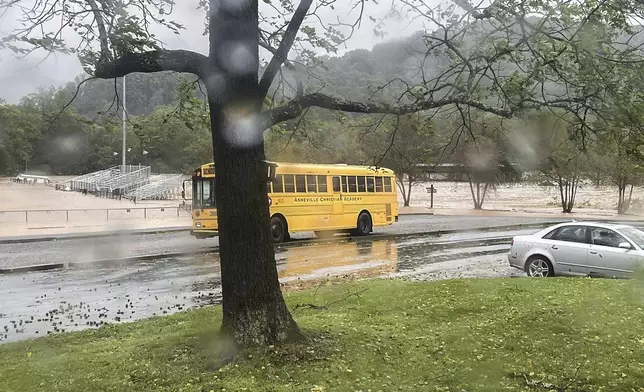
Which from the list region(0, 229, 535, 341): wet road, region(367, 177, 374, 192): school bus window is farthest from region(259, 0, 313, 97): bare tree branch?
region(367, 177, 374, 192): school bus window

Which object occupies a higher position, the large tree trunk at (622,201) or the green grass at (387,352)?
the large tree trunk at (622,201)

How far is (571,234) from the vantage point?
1262 cm

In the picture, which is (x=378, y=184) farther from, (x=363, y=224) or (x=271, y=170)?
(x=271, y=170)

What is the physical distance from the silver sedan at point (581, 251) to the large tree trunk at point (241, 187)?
8.53 metres

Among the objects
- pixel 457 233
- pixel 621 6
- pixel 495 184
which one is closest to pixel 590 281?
pixel 621 6

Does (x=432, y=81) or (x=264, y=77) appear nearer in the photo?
(x=264, y=77)

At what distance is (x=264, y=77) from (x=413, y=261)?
1094 centimetres

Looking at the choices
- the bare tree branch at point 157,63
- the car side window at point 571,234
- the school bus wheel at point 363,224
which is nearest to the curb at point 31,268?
the bare tree branch at point 157,63

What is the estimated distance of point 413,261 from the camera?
52.6ft

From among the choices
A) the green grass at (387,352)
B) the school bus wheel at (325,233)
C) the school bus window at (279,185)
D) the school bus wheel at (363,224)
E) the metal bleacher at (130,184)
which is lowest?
the green grass at (387,352)

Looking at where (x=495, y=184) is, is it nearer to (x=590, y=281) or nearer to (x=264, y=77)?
(x=590, y=281)

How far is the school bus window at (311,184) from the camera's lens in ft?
73.5

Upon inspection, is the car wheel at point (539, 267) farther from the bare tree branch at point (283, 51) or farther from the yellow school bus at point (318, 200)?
the bare tree branch at point (283, 51)

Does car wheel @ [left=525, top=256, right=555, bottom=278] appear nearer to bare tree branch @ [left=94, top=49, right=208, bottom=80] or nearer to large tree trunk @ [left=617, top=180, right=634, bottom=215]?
bare tree branch @ [left=94, top=49, right=208, bottom=80]
